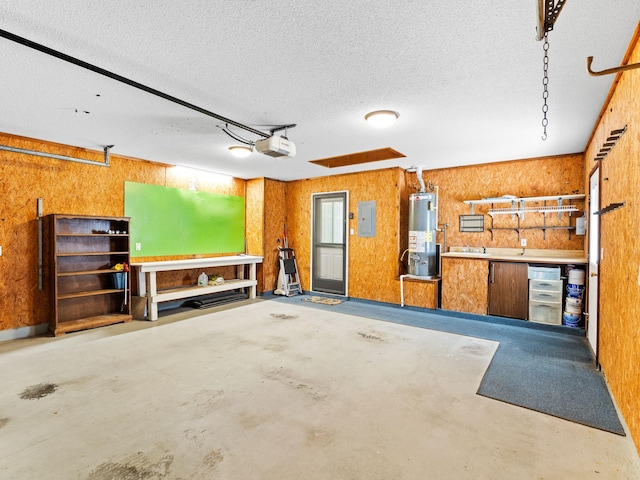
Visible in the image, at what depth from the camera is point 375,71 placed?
8.19ft

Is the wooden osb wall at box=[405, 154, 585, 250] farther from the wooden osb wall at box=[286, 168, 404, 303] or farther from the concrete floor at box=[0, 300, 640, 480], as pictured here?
the concrete floor at box=[0, 300, 640, 480]

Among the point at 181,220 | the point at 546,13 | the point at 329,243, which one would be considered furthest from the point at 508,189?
the point at 181,220

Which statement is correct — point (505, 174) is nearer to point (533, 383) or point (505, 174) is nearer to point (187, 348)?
point (533, 383)

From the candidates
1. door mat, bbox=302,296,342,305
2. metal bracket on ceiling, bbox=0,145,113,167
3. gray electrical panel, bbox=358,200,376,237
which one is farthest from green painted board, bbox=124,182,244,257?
gray electrical panel, bbox=358,200,376,237

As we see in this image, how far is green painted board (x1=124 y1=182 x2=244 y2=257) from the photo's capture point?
548 cm

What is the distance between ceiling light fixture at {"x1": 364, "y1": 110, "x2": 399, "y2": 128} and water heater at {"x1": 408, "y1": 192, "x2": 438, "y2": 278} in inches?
104

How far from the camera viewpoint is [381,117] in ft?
11.0

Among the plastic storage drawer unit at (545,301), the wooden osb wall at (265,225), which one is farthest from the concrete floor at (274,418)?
the wooden osb wall at (265,225)

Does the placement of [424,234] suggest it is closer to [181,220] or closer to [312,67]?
[312,67]

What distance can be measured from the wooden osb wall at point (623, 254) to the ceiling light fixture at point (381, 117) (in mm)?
1745

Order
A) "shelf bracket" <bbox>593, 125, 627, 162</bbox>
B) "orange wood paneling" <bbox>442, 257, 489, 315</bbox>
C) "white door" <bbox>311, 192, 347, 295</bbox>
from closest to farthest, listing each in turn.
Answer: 1. "shelf bracket" <bbox>593, 125, 627, 162</bbox>
2. "orange wood paneling" <bbox>442, 257, 489, 315</bbox>
3. "white door" <bbox>311, 192, 347, 295</bbox>

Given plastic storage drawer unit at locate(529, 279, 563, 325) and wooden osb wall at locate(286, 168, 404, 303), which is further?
wooden osb wall at locate(286, 168, 404, 303)

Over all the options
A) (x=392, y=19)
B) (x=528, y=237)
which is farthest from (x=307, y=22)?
(x=528, y=237)

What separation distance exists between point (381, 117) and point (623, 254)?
→ 2270 millimetres
